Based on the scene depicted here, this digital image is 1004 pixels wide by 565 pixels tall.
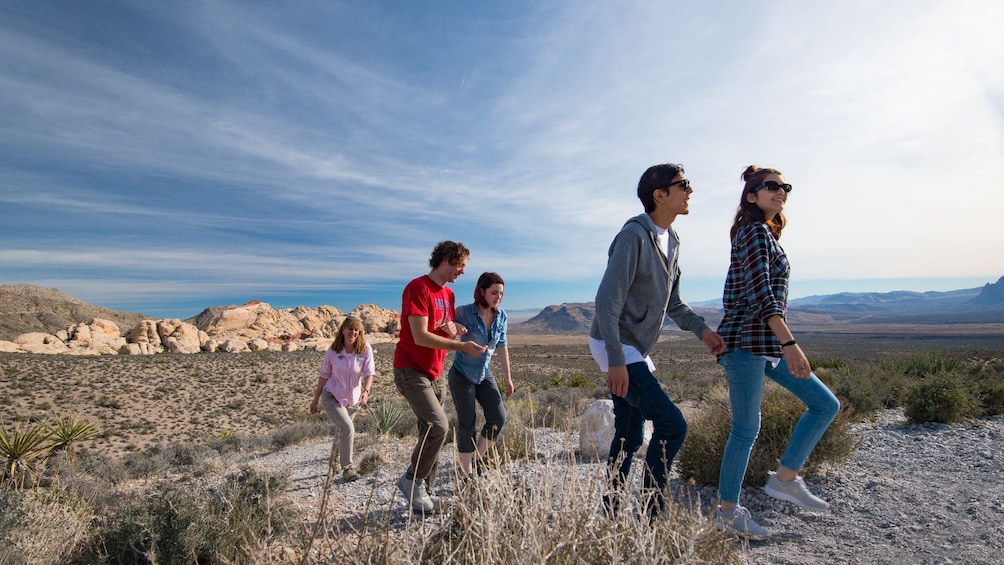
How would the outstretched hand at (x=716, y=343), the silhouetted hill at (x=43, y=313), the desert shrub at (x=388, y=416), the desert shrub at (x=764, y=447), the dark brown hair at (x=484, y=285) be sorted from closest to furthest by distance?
the outstretched hand at (x=716, y=343) → the desert shrub at (x=764, y=447) → the dark brown hair at (x=484, y=285) → the desert shrub at (x=388, y=416) → the silhouetted hill at (x=43, y=313)

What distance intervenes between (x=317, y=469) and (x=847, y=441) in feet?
17.6

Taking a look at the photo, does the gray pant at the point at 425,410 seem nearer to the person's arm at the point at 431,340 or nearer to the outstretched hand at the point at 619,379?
the person's arm at the point at 431,340

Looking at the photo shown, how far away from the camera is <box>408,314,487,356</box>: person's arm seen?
127 inches

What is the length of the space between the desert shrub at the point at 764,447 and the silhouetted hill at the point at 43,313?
5502 cm

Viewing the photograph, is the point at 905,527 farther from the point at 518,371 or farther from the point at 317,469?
the point at 518,371

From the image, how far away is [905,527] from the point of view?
296 cm

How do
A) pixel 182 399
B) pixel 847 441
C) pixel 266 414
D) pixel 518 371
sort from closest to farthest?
pixel 847 441 → pixel 266 414 → pixel 182 399 → pixel 518 371

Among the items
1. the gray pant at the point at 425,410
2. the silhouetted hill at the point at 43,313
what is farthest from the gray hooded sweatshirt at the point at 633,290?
the silhouetted hill at the point at 43,313

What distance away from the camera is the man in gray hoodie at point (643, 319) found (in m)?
2.46

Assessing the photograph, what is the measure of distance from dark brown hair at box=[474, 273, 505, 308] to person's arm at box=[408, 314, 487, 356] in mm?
937

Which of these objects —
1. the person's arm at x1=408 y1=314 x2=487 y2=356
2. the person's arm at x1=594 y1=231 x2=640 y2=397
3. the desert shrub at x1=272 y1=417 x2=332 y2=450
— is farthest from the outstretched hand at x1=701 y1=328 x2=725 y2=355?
the desert shrub at x1=272 y1=417 x2=332 y2=450

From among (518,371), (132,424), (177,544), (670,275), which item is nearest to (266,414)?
(132,424)

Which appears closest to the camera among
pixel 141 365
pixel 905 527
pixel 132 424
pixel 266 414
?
pixel 905 527

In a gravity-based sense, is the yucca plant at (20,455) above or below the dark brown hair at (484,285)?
below
